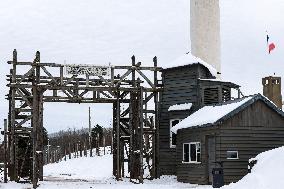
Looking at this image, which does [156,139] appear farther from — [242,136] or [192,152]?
[242,136]

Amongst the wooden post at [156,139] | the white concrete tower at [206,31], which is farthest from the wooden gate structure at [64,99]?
the white concrete tower at [206,31]

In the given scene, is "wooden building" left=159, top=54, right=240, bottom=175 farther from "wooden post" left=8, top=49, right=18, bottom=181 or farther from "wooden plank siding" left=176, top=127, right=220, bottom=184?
"wooden post" left=8, top=49, right=18, bottom=181

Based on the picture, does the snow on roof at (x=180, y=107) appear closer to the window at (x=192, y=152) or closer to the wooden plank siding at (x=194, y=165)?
the wooden plank siding at (x=194, y=165)

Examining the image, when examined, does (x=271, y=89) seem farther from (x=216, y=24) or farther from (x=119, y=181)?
(x=119, y=181)

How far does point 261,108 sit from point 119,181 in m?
9.60

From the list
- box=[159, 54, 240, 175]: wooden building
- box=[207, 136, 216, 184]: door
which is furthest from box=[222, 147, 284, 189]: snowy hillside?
box=[159, 54, 240, 175]: wooden building

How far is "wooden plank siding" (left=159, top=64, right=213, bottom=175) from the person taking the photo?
105ft

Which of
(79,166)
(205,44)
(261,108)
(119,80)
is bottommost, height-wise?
(79,166)

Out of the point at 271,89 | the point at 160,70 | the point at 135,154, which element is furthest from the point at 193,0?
the point at 135,154

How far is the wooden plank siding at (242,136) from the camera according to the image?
25922 millimetres

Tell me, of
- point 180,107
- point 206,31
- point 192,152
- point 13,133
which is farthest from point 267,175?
point 206,31

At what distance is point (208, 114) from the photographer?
28.0 meters

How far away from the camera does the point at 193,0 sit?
Answer: 142ft

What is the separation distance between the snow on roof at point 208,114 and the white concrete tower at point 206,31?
41.5 ft
